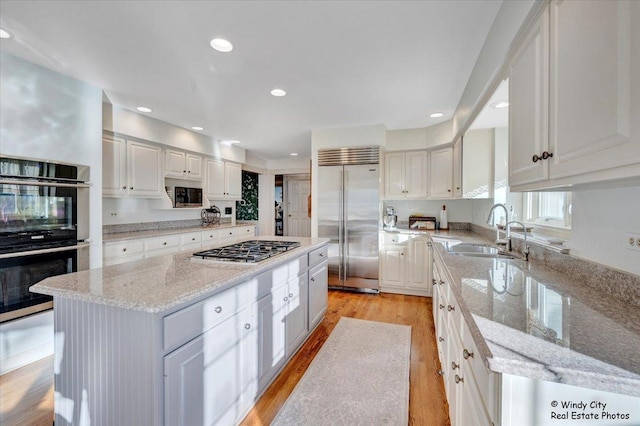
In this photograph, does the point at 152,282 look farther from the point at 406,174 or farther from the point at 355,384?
the point at 406,174

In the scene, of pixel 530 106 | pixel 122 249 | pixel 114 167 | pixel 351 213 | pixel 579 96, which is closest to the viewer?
pixel 579 96

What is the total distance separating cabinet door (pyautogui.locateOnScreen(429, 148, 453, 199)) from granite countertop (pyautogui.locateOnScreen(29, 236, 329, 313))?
302cm

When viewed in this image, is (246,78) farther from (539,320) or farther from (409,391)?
(409,391)

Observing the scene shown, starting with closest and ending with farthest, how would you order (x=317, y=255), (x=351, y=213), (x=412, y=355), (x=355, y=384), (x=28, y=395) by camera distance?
(x=28, y=395) → (x=355, y=384) → (x=412, y=355) → (x=317, y=255) → (x=351, y=213)

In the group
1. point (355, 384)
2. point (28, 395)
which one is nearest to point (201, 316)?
point (355, 384)

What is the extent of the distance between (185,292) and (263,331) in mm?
777

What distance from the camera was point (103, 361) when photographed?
1.24 meters

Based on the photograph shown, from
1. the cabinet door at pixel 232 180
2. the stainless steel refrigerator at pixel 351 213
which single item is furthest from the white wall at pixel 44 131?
the stainless steel refrigerator at pixel 351 213

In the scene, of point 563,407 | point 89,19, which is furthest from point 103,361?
point 89,19

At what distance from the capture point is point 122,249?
3.13m

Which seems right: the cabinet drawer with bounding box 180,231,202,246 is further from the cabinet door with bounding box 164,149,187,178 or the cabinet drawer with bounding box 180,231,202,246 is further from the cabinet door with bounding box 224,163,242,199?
the cabinet door with bounding box 224,163,242,199

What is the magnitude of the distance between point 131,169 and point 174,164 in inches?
26.0

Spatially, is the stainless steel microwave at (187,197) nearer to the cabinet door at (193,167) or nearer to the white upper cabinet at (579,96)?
the cabinet door at (193,167)

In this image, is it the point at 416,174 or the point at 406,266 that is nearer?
the point at 406,266
